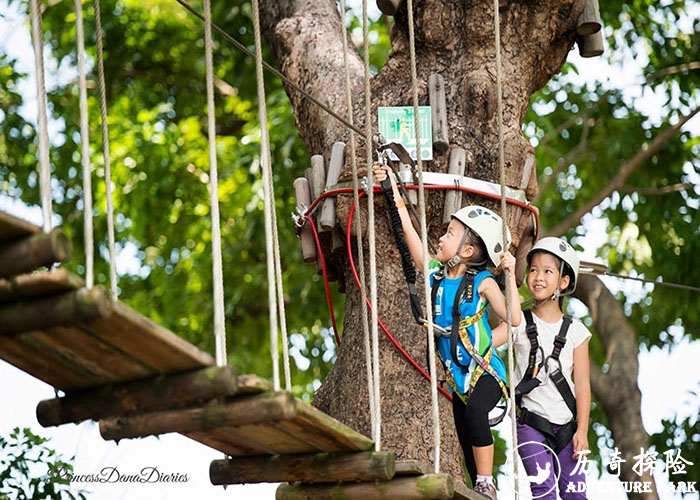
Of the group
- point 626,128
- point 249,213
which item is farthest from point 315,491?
point 626,128

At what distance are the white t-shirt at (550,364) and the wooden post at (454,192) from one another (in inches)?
18.0

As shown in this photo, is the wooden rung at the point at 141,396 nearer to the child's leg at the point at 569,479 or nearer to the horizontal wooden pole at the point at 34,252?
the horizontal wooden pole at the point at 34,252

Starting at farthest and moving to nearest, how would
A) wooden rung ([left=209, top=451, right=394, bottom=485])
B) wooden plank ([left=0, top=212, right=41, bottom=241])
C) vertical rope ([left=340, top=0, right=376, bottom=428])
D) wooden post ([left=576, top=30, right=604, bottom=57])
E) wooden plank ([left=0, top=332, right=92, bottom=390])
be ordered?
1. wooden post ([left=576, top=30, right=604, bottom=57])
2. vertical rope ([left=340, top=0, right=376, bottom=428])
3. wooden rung ([left=209, top=451, right=394, bottom=485])
4. wooden plank ([left=0, top=332, right=92, bottom=390])
5. wooden plank ([left=0, top=212, right=41, bottom=241])

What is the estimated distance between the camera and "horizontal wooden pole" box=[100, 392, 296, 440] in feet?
9.54

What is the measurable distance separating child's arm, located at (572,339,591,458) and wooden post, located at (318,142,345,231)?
951 mm

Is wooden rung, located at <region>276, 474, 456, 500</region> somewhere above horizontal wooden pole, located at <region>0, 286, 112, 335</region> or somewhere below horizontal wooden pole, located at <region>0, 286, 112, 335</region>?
below

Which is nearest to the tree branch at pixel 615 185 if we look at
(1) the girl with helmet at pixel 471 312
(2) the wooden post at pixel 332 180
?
(2) the wooden post at pixel 332 180

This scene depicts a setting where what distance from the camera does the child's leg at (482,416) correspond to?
13.1 ft

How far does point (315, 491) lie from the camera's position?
12.0 feet

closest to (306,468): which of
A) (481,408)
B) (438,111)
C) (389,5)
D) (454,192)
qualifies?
(481,408)

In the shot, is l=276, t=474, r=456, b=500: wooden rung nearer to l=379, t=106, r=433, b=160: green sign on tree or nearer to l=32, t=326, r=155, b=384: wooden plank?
l=32, t=326, r=155, b=384: wooden plank

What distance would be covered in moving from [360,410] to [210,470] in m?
0.60

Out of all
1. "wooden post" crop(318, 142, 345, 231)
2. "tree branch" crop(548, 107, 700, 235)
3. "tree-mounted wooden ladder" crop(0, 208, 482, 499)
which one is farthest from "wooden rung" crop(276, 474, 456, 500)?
"tree branch" crop(548, 107, 700, 235)

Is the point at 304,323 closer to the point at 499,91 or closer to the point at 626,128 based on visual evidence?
the point at 626,128
